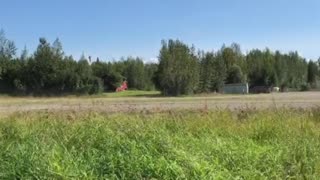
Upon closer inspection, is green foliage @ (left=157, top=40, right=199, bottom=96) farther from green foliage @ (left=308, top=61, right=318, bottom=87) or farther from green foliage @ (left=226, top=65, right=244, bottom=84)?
green foliage @ (left=308, top=61, right=318, bottom=87)

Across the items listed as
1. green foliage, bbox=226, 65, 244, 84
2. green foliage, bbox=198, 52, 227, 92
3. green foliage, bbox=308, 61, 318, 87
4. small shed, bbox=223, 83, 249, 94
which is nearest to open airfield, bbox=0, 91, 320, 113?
green foliage, bbox=198, 52, 227, 92

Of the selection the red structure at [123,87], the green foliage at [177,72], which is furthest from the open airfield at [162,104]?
the red structure at [123,87]

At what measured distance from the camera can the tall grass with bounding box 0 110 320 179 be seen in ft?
21.6

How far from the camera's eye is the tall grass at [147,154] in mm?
6590

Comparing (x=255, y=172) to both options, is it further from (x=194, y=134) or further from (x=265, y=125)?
(x=265, y=125)

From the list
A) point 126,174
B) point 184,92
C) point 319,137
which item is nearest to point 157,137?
point 126,174

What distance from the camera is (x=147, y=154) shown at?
734 centimetres

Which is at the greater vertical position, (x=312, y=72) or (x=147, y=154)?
(x=312, y=72)

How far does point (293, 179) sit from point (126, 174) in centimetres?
247

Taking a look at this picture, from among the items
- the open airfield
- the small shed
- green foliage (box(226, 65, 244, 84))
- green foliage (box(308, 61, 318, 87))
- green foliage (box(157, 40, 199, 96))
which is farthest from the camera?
green foliage (box(308, 61, 318, 87))

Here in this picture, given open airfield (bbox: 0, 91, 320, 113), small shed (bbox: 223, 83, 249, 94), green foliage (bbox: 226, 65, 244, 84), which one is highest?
green foliage (bbox: 226, 65, 244, 84)

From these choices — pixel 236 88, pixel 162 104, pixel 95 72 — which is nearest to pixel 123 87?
pixel 95 72

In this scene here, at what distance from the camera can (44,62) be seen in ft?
247

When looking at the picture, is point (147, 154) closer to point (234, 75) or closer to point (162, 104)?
point (162, 104)
